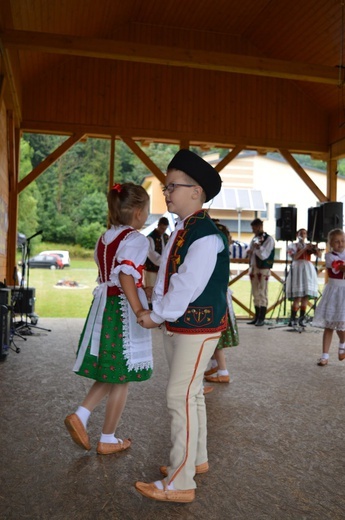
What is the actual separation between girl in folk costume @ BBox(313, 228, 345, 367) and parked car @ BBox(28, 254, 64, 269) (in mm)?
12454

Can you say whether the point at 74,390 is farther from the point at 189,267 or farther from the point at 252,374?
the point at 189,267

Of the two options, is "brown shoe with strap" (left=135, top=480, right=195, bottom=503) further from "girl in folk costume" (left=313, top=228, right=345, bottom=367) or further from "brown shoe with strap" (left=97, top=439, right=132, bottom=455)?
"girl in folk costume" (left=313, top=228, right=345, bottom=367)

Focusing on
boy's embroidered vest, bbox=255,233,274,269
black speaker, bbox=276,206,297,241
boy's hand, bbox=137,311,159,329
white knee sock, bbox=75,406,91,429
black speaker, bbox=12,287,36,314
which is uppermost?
black speaker, bbox=276,206,297,241

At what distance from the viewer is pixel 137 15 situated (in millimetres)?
8625

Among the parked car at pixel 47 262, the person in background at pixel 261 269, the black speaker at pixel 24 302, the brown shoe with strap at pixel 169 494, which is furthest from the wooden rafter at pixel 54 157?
the parked car at pixel 47 262

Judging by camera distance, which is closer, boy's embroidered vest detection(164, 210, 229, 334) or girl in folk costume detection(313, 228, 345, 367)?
boy's embroidered vest detection(164, 210, 229, 334)

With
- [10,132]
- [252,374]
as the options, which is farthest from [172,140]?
[252,374]

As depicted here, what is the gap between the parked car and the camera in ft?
53.9

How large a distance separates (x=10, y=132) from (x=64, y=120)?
3.70ft

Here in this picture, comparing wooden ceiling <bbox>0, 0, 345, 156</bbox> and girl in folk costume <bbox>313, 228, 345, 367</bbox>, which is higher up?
wooden ceiling <bbox>0, 0, 345, 156</bbox>

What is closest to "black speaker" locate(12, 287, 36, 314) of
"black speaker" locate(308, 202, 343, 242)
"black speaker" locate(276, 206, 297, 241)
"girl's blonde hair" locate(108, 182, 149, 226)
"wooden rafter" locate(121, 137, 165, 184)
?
"wooden rafter" locate(121, 137, 165, 184)

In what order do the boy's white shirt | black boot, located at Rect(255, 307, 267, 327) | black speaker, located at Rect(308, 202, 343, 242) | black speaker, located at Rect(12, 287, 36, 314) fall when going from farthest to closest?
black boot, located at Rect(255, 307, 267, 327)
black speaker, located at Rect(308, 202, 343, 242)
black speaker, located at Rect(12, 287, 36, 314)
the boy's white shirt

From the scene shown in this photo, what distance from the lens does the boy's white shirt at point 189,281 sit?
1.82m

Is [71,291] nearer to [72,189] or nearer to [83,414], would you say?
[72,189]
